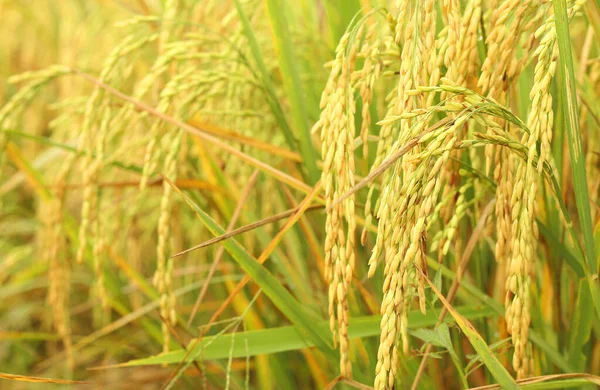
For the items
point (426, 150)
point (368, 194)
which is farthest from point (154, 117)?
point (426, 150)

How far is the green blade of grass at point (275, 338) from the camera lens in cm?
125

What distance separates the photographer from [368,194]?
1093 millimetres

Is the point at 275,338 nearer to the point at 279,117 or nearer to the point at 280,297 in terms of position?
the point at 280,297

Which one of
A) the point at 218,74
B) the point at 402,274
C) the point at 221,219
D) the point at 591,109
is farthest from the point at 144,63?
the point at 402,274

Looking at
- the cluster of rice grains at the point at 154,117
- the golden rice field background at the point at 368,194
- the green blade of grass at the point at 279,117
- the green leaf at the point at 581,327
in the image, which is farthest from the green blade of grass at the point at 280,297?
the green leaf at the point at 581,327

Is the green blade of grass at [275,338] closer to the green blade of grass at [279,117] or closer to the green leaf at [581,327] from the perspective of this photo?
the green leaf at [581,327]

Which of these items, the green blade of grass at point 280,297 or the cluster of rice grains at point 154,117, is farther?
the cluster of rice grains at point 154,117

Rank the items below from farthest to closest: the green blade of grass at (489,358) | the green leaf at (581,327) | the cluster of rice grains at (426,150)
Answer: the green leaf at (581,327), the green blade of grass at (489,358), the cluster of rice grains at (426,150)

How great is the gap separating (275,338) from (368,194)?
15.1 inches

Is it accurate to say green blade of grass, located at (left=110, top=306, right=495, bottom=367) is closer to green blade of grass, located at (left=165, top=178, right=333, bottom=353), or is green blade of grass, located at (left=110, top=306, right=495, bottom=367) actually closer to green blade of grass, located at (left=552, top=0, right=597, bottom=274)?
green blade of grass, located at (left=165, top=178, right=333, bottom=353)

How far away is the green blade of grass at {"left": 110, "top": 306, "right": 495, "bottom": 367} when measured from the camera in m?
1.25

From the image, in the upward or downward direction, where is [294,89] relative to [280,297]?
upward

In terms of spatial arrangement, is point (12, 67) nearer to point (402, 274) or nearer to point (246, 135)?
point (246, 135)

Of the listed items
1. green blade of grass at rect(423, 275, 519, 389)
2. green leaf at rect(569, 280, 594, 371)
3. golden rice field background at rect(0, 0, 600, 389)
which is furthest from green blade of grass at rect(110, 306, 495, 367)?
green blade of grass at rect(423, 275, 519, 389)
